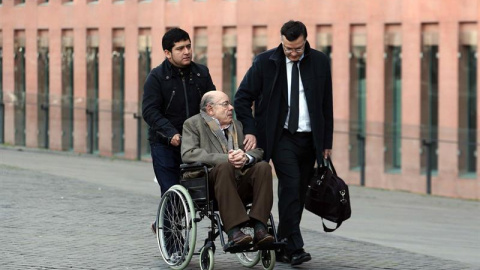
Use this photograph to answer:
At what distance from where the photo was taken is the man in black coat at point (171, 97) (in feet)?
39.2

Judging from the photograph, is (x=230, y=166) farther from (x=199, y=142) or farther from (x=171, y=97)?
(x=171, y=97)

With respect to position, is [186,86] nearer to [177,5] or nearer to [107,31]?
[177,5]

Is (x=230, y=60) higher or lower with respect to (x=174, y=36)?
lower

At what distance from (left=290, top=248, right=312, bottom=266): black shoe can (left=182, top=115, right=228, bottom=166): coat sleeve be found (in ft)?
3.30

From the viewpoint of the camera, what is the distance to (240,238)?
10.8 m

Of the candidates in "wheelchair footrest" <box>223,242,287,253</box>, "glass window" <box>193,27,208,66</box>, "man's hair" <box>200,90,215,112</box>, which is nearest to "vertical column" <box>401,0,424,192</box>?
"glass window" <box>193,27,208,66</box>

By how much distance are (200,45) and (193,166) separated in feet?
67.0

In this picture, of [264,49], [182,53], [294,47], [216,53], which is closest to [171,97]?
[182,53]

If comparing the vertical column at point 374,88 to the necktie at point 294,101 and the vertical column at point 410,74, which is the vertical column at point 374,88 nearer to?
the vertical column at point 410,74

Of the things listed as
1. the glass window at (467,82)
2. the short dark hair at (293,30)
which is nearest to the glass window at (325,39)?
the glass window at (467,82)

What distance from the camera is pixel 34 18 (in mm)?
36531

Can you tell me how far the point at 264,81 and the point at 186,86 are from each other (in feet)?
1.98

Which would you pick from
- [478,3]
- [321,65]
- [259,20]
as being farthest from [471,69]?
[321,65]

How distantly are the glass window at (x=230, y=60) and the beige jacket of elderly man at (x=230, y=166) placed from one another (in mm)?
19166
